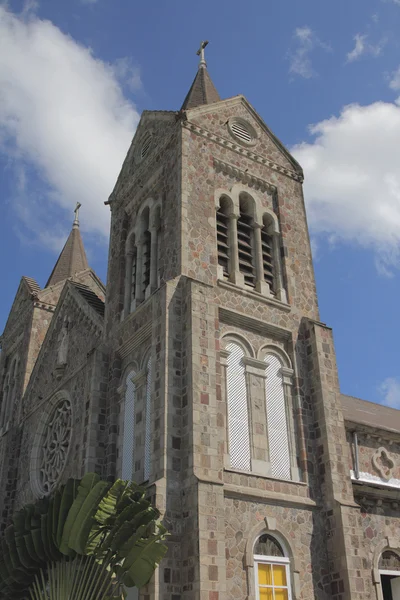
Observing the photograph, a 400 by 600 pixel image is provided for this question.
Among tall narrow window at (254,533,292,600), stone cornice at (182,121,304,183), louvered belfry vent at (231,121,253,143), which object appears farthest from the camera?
louvered belfry vent at (231,121,253,143)

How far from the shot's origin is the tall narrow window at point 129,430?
1684 cm

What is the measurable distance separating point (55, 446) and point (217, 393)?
7304 millimetres

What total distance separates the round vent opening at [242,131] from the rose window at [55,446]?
1006cm

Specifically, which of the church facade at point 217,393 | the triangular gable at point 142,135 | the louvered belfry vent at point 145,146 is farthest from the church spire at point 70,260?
the louvered belfry vent at point 145,146

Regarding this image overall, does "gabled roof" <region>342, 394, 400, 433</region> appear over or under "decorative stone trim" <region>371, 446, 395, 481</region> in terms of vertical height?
over

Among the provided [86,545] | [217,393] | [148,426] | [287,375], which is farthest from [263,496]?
[86,545]

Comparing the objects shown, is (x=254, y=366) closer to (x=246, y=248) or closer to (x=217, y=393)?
(x=217, y=393)

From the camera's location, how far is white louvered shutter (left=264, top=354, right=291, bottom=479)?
16.6 metres

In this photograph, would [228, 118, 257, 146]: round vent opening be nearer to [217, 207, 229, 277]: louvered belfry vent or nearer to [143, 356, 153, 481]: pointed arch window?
[217, 207, 229, 277]: louvered belfry vent

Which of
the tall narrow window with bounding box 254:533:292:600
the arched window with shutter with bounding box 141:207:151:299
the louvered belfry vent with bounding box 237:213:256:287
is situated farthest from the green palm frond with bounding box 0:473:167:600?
the louvered belfry vent with bounding box 237:213:256:287

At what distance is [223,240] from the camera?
64.1ft

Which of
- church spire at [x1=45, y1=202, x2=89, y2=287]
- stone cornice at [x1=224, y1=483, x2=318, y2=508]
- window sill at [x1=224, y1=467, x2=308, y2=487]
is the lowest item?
stone cornice at [x1=224, y1=483, x2=318, y2=508]

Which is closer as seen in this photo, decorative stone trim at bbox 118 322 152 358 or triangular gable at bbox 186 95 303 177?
decorative stone trim at bbox 118 322 152 358

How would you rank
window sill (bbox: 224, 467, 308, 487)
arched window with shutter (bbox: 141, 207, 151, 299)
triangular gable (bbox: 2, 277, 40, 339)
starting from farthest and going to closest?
triangular gable (bbox: 2, 277, 40, 339)
arched window with shutter (bbox: 141, 207, 151, 299)
window sill (bbox: 224, 467, 308, 487)
